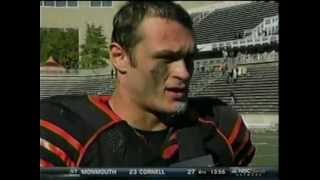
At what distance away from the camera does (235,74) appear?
659 cm

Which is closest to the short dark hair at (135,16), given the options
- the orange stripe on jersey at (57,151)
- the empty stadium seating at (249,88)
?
the empty stadium seating at (249,88)

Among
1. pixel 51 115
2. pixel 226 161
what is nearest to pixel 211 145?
pixel 226 161

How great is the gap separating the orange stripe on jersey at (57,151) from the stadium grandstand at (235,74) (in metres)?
0.29

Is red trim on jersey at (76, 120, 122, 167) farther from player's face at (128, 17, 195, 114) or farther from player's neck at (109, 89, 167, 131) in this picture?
player's face at (128, 17, 195, 114)

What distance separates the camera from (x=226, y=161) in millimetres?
6613

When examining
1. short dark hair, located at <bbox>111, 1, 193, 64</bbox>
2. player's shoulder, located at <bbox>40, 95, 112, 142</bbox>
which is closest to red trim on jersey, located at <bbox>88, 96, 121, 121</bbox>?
player's shoulder, located at <bbox>40, 95, 112, 142</bbox>

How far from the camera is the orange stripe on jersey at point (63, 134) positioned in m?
6.54

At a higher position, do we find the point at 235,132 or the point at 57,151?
the point at 235,132

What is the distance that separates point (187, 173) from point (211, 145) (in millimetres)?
265

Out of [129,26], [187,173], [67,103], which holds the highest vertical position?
[129,26]

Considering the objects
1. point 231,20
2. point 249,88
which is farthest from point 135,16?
point 249,88

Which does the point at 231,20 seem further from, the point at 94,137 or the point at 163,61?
the point at 94,137

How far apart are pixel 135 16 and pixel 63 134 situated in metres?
0.85
